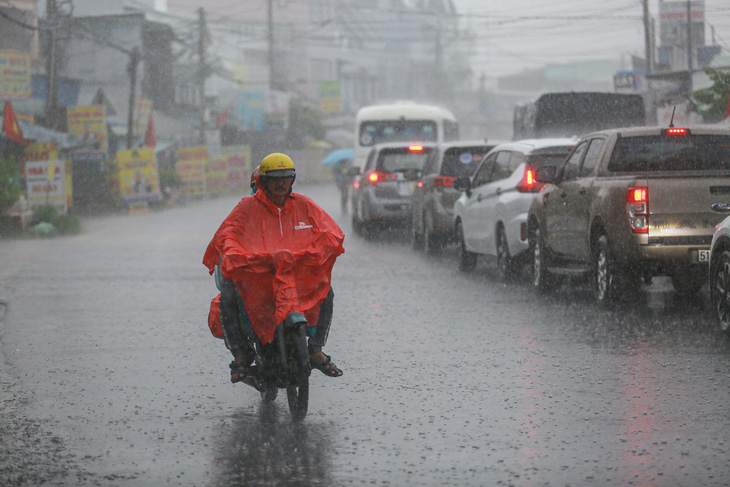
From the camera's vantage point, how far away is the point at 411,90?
387 ft

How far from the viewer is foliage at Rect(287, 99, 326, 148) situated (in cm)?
7077

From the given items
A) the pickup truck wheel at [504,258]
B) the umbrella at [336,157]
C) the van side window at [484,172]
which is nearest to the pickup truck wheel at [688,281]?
the pickup truck wheel at [504,258]

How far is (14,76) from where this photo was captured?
3014 cm

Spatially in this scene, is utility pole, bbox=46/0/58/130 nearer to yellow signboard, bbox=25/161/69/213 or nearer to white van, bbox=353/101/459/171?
yellow signboard, bbox=25/161/69/213

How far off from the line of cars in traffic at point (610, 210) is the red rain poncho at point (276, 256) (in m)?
3.97

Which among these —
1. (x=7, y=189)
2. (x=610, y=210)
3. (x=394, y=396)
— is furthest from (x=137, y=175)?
(x=394, y=396)

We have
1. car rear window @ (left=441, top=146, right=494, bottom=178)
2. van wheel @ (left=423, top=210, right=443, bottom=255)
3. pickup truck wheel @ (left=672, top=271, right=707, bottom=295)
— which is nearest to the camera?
pickup truck wheel @ (left=672, top=271, right=707, bottom=295)

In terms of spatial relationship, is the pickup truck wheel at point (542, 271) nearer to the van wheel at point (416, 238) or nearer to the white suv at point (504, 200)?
the white suv at point (504, 200)

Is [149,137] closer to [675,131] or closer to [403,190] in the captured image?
[403,190]

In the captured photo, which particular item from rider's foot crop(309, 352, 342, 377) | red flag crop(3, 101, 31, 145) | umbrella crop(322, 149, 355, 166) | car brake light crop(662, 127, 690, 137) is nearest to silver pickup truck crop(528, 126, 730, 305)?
car brake light crop(662, 127, 690, 137)

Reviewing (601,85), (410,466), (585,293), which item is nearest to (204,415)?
(410,466)

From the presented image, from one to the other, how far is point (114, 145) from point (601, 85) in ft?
350

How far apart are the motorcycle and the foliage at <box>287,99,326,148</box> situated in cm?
6405

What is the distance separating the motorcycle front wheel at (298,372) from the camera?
6281mm
